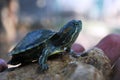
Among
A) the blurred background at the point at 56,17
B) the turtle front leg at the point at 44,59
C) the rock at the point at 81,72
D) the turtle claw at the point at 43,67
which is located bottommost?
the blurred background at the point at 56,17

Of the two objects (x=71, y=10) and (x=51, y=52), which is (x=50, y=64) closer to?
(x=51, y=52)

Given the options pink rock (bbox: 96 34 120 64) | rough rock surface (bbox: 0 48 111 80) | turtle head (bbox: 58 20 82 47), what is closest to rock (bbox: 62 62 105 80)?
rough rock surface (bbox: 0 48 111 80)

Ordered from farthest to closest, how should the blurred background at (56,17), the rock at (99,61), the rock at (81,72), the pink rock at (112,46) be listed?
1. the blurred background at (56,17)
2. the pink rock at (112,46)
3. the rock at (99,61)
4. the rock at (81,72)

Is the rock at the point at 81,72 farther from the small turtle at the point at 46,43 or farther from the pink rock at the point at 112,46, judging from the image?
the pink rock at the point at 112,46

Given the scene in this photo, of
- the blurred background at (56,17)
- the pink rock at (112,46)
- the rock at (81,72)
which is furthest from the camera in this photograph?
the blurred background at (56,17)

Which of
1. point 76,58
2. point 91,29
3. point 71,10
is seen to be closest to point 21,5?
point 71,10

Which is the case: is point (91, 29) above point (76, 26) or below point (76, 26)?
below

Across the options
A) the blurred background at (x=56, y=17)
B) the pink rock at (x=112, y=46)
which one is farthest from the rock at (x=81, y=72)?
the blurred background at (x=56, y=17)
